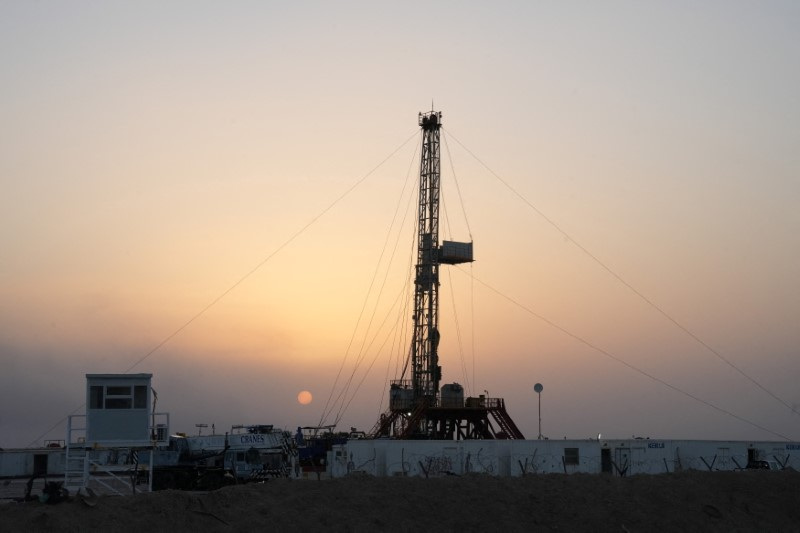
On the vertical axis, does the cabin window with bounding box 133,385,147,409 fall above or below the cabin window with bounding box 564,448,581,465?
above

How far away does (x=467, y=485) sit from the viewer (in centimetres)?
4409

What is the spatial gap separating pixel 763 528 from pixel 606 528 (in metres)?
8.84

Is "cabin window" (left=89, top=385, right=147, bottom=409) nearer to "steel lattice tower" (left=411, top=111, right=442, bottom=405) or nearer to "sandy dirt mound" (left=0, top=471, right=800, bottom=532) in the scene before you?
"sandy dirt mound" (left=0, top=471, right=800, bottom=532)

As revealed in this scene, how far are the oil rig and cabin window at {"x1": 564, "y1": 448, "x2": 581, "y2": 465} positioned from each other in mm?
23360

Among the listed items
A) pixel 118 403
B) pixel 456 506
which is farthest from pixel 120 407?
pixel 456 506

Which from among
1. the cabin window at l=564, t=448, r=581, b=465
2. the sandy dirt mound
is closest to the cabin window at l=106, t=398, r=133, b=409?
the sandy dirt mound

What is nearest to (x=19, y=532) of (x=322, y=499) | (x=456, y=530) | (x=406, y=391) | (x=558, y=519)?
(x=322, y=499)

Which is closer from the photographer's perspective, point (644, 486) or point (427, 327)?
point (644, 486)

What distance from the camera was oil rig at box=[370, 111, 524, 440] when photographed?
78.1 meters

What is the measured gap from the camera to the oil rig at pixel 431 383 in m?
78.1

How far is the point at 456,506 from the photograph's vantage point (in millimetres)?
41812

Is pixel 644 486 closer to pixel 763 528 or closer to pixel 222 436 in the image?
pixel 763 528

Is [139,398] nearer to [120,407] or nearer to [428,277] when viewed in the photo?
[120,407]

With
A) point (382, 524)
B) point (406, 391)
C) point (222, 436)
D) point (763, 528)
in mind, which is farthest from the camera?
point (406, 391)
